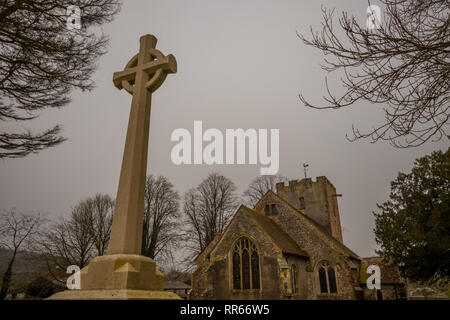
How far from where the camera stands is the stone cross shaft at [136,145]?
13.6 ft

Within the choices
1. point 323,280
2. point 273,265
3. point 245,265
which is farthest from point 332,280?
point 245,265

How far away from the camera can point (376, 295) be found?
20.5 meters

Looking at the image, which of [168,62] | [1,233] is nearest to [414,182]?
[168,62]

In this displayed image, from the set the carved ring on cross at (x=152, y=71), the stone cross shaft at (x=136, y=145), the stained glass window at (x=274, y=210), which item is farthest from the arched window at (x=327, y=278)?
the carved ring on cross at (x=152, y=71)

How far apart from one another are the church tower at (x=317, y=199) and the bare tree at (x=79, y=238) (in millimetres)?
16603

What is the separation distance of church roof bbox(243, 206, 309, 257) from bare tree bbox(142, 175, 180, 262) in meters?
9.47

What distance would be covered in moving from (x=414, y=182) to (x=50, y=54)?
66.8ft

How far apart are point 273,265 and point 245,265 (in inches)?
71.6

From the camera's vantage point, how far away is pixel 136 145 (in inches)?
184

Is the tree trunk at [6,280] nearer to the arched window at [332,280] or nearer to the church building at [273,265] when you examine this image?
the church building at [273,265]

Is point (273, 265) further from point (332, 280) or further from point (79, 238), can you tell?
point (79, 238)

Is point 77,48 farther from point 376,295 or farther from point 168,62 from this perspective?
point 376,295

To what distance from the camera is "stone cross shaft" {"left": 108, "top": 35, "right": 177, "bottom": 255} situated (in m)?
4.16

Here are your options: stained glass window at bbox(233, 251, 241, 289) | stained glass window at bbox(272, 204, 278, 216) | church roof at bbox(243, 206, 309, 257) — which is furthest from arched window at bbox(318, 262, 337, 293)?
stained glass window at bbox(233, 251, 241, 289)
